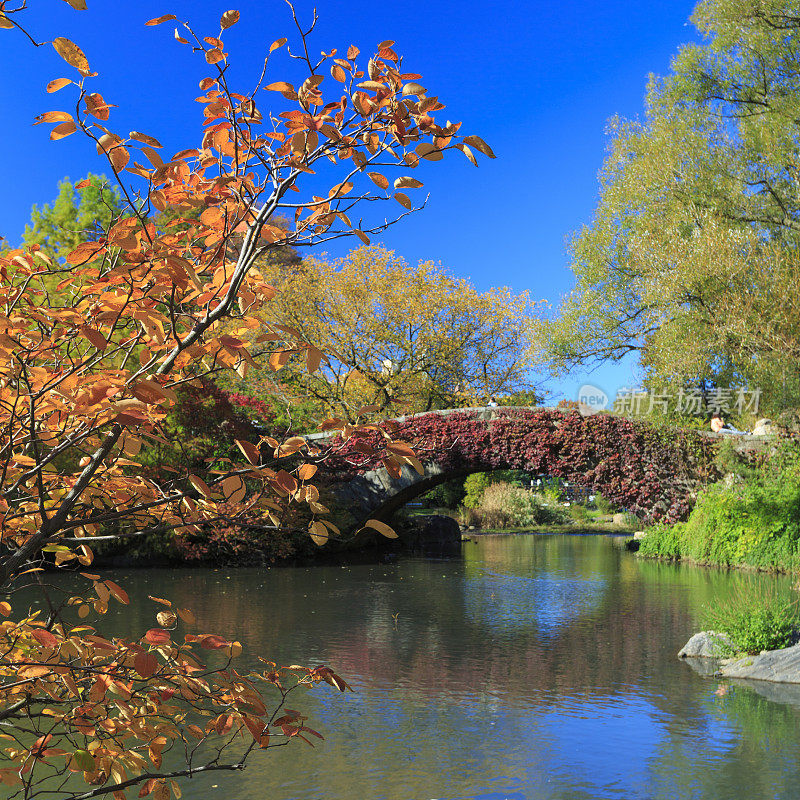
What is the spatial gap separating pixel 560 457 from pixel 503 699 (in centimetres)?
1043

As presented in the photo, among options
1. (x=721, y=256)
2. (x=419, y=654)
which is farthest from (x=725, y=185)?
(x=419, y=654)

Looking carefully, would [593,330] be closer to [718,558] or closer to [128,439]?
[718,558]

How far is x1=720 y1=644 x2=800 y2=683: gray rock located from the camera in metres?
5.35

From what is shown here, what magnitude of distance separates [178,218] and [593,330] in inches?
751

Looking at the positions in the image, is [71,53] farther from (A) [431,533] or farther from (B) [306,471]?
(A) [431,533]

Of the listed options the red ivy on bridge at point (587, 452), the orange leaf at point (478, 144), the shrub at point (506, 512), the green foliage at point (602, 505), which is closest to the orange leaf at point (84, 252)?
the orange leaf at point (478, 144)

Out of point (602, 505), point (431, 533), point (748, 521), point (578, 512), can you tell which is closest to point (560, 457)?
point (748, 521)

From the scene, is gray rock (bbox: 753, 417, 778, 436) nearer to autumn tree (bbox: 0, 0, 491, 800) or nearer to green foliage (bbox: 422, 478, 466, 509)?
green foliage (bbox: 422, 478, 466, 509)

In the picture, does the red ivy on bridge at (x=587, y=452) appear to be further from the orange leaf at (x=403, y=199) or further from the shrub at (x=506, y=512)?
the orange leaf at (x=403, y=199)

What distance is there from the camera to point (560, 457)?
15.0 m

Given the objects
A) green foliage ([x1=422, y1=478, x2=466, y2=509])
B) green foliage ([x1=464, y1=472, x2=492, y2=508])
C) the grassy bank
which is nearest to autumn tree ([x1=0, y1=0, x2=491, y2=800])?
the grassy bank

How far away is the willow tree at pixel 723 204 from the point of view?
13.7m

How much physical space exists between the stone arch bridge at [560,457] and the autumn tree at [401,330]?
606 centimetres

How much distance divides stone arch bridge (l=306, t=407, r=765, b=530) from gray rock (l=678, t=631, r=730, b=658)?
8009 millimetres
